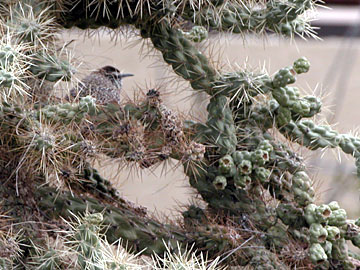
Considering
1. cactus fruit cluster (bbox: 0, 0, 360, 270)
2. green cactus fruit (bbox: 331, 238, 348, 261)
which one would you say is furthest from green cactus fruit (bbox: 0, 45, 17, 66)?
green cactus fruit (bbox: 331, 238, 348, 261)

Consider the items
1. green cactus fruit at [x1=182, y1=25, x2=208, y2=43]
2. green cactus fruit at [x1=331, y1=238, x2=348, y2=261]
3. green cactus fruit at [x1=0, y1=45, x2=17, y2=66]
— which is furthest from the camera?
green cactus fruit at [x1=182, y1=25, x2=208, y2=43]

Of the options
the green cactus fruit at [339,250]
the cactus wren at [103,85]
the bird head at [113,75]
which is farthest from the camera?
the bird head at [113,75]

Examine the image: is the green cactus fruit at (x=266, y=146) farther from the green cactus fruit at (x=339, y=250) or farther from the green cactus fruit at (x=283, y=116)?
the green cactus fruit at (x=339, y=250)

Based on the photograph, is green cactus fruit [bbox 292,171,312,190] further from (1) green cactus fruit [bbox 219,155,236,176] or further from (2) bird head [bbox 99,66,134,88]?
(2) bird head [bbox 99,66,134,88]

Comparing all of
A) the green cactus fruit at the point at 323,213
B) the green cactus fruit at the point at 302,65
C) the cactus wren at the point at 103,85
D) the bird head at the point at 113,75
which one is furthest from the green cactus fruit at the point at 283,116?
the bird head at the point at 113,75

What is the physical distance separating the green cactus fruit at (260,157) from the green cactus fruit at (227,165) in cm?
5

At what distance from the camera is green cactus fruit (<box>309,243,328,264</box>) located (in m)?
1.47

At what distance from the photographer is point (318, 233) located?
149 cm

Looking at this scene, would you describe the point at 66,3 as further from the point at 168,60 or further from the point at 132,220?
the point at 132,220

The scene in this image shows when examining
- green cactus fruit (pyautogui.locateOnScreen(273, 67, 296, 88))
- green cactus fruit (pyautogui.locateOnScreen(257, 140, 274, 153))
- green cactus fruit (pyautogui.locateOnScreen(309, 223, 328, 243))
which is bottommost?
green cactus fruit (pyautogui.locateOnScreen(309, 223, 328, 243))

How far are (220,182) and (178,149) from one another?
0.44ft

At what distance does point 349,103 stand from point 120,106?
286cm

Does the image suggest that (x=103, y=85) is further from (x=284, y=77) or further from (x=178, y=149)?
(x=284, y=77)

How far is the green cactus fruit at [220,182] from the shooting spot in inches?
61.9
